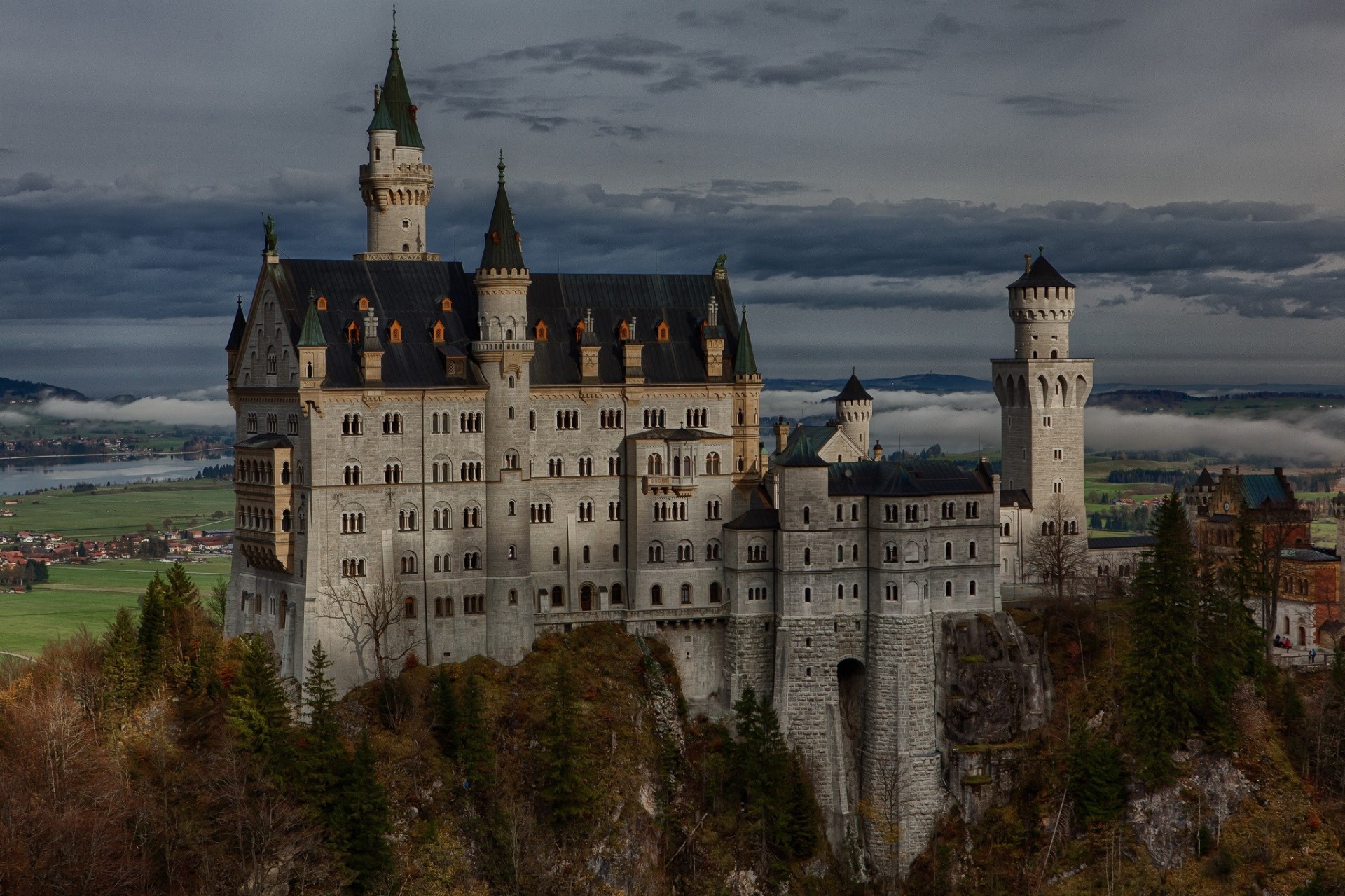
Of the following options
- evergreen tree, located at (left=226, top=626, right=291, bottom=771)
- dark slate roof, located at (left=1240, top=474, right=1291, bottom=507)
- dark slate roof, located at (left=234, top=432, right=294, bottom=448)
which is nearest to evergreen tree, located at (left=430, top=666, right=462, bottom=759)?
evergreen tree, located at (left=226, top=626, right=291, bottom=771)

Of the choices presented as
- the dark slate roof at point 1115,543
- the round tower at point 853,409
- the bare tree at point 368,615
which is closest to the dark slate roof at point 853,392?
the round tower at point 853,409

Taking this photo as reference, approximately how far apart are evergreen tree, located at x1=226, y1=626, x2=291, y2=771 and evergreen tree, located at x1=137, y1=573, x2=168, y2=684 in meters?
8.09

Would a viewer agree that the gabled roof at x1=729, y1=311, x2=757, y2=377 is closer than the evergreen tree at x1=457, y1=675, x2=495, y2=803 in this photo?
No

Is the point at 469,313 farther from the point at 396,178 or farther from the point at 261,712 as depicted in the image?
the point at 261,712

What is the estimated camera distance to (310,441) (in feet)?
359

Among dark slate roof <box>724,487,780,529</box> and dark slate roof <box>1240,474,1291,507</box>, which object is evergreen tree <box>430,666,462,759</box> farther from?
dark slate roof <box>1240,474,1291,507</box>

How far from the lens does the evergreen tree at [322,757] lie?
10012 centimetres

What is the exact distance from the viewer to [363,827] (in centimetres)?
10000

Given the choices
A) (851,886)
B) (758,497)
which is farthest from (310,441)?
(851,886)

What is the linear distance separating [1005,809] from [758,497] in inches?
1016

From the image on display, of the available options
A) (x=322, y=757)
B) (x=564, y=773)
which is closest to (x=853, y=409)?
(x=564, y=773)

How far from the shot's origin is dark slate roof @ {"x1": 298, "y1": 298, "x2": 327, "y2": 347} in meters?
109

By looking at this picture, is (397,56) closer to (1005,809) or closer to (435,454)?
(435,454)

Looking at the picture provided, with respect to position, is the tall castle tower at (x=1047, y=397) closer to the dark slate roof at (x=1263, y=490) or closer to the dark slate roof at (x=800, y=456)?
the dark slate roof at (x=1263, y=490)
